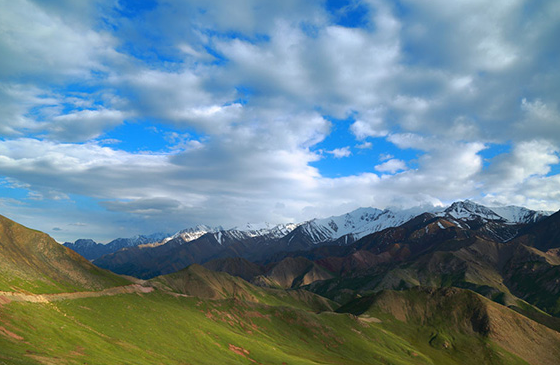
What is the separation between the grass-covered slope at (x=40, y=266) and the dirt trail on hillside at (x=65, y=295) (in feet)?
13.0

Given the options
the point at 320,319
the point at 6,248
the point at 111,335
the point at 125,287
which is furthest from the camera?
the point at 320,319

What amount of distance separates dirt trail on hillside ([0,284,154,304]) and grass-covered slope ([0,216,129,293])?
3.95 meters

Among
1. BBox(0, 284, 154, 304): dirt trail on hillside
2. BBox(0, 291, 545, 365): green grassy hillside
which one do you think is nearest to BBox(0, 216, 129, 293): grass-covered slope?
BBox(0, 284, 154, 304): dirt trail on hillside

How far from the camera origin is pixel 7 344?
55531 mm

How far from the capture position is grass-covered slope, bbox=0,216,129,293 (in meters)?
107

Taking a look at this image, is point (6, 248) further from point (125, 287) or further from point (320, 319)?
point (320, 319)

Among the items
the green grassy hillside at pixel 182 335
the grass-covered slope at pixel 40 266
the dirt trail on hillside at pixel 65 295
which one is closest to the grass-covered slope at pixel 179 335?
the green grassy hillside at pixel 182 335

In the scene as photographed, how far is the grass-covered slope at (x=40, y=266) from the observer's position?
106806mm

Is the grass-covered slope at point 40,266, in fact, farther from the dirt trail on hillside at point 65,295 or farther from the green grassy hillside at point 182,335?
the green grassy hillside at point 182,335

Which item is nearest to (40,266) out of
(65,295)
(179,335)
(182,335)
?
(65,295)

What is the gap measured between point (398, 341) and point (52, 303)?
175540 millimetres

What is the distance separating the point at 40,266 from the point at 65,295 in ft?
104

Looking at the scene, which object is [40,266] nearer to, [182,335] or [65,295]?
[65,295]

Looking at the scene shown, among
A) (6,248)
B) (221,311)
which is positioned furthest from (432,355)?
(6,248)
